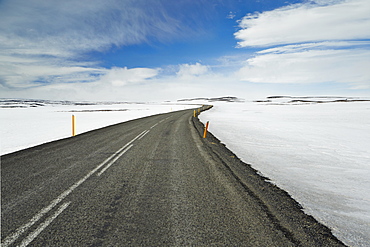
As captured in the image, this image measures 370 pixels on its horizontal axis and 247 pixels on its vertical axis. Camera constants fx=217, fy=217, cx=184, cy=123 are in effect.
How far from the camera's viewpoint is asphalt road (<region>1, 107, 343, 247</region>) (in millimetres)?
3053

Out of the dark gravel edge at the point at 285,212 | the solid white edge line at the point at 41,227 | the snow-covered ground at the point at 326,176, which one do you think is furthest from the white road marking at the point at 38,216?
the snow-covered ground at the point at 326,176

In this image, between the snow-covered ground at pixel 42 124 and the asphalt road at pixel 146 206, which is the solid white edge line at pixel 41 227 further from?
the snow-covered ground at pixel 42 124

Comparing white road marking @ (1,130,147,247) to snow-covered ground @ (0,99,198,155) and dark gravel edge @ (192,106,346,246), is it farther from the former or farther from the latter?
snow-covered ground @ (0,99,198,155)

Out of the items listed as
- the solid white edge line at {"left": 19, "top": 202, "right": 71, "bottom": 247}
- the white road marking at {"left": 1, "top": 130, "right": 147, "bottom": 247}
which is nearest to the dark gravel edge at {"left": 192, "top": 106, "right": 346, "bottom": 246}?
the solid white edge line at {"left": 19, "top": 202, "right": 71, "bottom": 247}

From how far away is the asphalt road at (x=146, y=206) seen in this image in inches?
120

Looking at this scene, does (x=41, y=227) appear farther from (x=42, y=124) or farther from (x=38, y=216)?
(x=42, y=124)

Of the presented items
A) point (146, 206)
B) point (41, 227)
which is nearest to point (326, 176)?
point (146, 206)

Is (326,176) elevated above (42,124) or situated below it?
above

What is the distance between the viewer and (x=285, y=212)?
12.6 feet

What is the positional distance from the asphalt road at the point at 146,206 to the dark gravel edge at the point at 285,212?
0.05 feet

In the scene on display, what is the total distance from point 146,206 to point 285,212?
2489mm

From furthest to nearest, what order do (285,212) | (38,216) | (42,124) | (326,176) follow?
(42,124), (326,176), (285,212), (38,216)

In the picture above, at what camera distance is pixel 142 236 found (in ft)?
10.1

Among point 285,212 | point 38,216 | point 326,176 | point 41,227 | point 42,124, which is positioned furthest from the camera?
point 42,124
